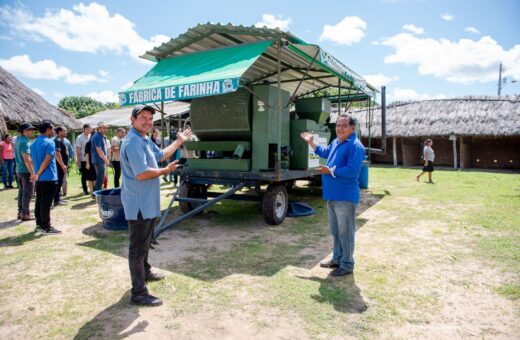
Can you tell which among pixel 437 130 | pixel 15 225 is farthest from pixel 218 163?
pixel 437 130

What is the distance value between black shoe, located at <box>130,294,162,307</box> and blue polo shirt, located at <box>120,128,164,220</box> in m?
0.76

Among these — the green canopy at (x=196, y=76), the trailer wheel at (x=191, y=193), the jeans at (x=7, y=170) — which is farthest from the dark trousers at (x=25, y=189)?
the jeans at (x=7, y=170)

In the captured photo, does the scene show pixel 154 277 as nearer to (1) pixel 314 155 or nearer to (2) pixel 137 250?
Result: (2) pixel 137 250

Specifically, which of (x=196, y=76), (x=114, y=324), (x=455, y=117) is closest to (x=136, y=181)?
(x=114, y=324)

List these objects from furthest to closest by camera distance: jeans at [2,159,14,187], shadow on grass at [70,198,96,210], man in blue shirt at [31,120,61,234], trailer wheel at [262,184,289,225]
Result: jeans at [2,159,14,187] → shadow on grass at [70,198,96,210] → trailer wheel at [262,184,289,225] → man in blue shirt at [31,120,61,234]

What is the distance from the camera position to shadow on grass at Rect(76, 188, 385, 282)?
14.2 ft

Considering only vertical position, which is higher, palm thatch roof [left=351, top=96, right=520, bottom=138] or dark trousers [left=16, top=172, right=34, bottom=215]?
palm thatch roof [left=351, top=96, right=520, bottom=138]

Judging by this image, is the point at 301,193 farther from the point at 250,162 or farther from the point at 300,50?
the point at 300,50

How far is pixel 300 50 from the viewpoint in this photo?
6055mm

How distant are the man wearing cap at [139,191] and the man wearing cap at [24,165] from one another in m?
4.06

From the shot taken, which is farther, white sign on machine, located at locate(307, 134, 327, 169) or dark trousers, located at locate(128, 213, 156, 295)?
white sign on machine, located at locate(307, 134, 327, 169)

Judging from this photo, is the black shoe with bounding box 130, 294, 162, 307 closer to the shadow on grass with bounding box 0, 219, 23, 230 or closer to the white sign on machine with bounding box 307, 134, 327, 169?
the shadow on grass with bounding box 0, 219, 23, 230

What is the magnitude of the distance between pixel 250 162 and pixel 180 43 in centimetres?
278

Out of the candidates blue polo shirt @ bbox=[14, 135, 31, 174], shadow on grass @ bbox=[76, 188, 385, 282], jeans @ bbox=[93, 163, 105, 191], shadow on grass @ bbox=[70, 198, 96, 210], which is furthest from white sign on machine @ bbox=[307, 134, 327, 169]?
blue polo shirt @ bbox=[14, 135, 31, 174]
